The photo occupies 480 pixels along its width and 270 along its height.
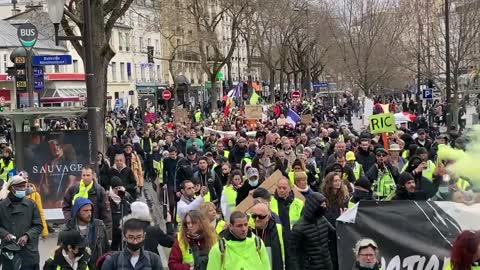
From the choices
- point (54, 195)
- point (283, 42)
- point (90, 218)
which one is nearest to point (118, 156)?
point (54, 195)

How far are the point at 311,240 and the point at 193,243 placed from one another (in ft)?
A: 3.97

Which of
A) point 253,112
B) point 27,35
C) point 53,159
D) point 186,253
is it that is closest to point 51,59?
point 27,35

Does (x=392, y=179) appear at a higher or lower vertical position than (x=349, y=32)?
lower

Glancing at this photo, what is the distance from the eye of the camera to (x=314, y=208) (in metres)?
6.85

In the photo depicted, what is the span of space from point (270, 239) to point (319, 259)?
51cm

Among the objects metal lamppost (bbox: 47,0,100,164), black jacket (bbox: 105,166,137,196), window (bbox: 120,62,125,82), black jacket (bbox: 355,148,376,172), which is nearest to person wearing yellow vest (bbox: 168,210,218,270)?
black jacket (bbox: 105,166,137,196)

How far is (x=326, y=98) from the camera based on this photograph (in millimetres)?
65750

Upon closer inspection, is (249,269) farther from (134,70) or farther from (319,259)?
(134,70)

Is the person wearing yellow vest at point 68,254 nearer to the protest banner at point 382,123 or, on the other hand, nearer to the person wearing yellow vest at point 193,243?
the person wearing yellow vest at point 193,243

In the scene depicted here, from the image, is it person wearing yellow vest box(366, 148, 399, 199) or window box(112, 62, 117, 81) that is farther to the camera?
window box(112, 62, 117, 81)

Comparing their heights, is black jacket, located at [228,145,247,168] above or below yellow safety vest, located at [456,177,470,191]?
below

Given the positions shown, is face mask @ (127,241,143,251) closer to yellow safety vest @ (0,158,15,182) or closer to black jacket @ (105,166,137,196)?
black jacket @ (105,166,137,196)

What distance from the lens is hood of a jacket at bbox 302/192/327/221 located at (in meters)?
6.84

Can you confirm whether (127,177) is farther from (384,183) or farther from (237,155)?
(237,155)
